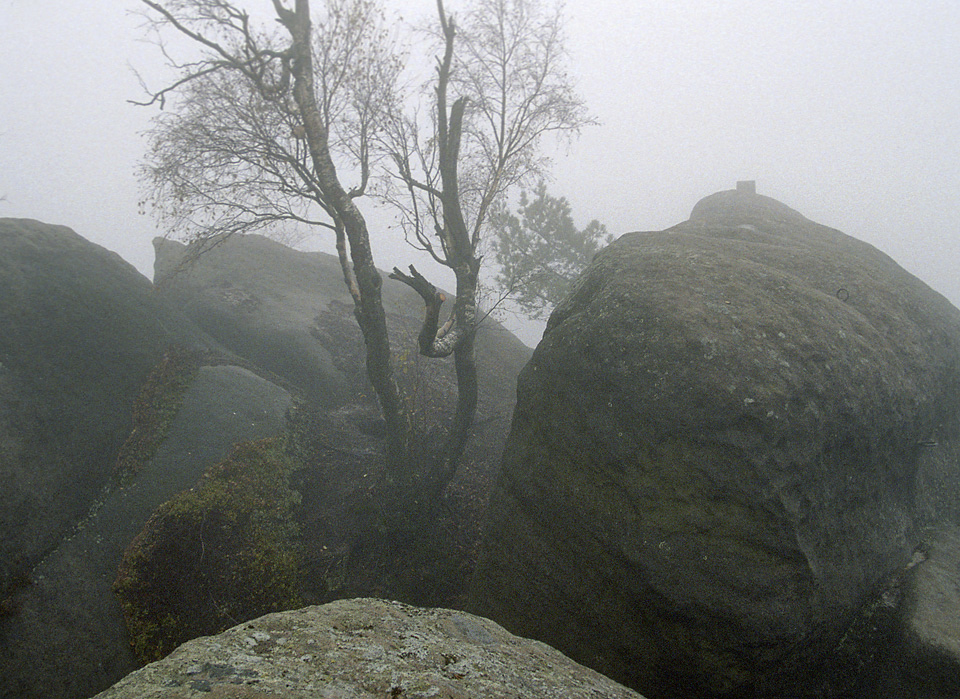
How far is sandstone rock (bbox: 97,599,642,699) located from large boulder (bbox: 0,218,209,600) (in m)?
6.75

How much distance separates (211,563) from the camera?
7852 millimetres

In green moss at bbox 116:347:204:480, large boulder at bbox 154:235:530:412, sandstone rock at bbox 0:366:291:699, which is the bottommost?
sandstone rock at bbox 0:366:291:699

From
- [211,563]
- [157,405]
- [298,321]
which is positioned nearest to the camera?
[211,563]

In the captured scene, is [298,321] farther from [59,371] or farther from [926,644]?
[926,644]

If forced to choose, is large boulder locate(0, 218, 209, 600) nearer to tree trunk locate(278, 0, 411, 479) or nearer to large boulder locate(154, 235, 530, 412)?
large boulder locate(154, 235, 530, 412)

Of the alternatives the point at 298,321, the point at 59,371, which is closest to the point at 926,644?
the point at 59,371

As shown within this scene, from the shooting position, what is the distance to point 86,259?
37.6 ft

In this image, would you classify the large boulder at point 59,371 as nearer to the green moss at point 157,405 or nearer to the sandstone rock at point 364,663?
the green moss at point 157,405

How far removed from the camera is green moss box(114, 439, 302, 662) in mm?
7281

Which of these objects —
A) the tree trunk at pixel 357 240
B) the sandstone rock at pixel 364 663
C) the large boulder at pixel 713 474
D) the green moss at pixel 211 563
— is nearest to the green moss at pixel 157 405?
the green moss at pixel 211 563

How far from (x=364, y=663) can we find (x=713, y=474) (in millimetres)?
3811

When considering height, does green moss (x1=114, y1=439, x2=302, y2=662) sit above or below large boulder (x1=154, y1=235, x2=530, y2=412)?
below

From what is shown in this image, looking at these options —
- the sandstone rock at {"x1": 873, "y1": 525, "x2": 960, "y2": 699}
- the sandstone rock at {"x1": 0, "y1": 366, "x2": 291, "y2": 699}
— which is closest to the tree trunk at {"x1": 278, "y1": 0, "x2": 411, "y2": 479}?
the sandstone rock at {"x1": 0, "y1": 366, "x2": 291, "y2": 699}

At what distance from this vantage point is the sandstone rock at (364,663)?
2.07 meters
